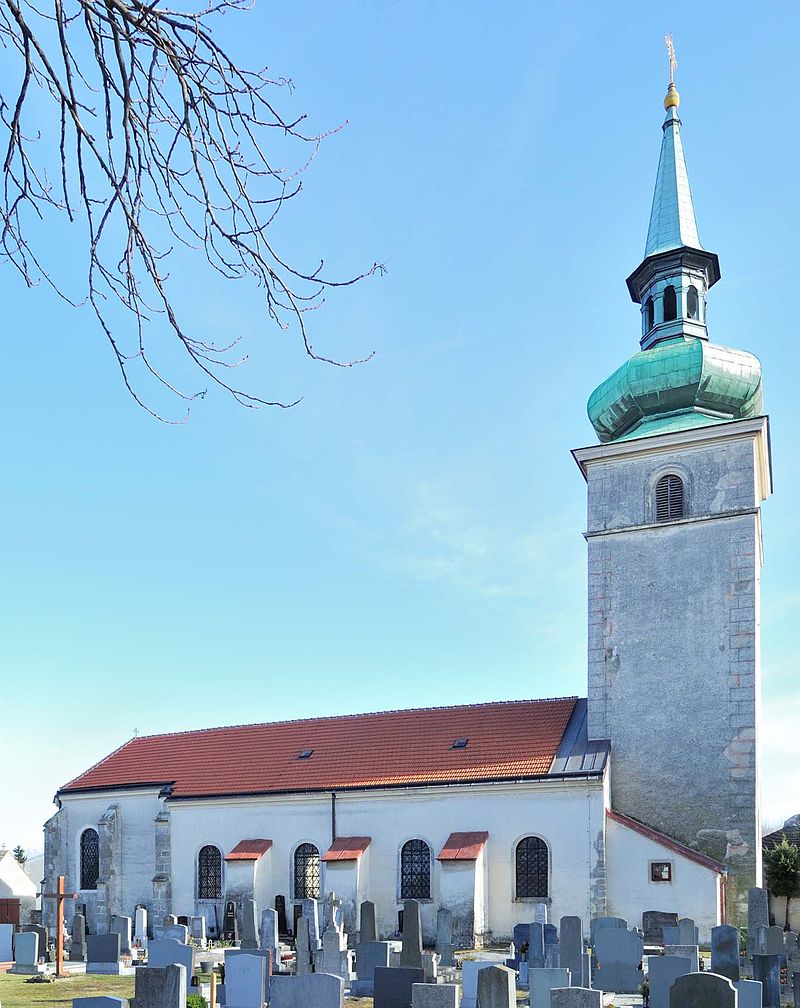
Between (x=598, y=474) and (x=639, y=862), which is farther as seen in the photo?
(x=598, y=474)

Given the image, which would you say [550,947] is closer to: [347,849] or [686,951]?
[686,951]

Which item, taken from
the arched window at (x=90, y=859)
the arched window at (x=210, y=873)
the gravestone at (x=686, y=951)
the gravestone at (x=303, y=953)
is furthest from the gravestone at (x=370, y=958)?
the arched window at (x=90, y=859)

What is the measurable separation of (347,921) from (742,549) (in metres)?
12.4

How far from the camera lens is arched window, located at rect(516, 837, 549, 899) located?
2169 centimetres

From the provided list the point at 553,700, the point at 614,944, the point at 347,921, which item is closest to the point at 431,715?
the point at 553,700

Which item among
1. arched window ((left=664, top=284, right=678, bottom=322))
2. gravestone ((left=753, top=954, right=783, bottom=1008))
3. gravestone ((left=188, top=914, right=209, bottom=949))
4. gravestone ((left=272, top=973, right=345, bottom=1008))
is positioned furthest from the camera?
arched window ((left=664, top=284, right=678, bottom=322))

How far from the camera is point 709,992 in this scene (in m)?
7.96

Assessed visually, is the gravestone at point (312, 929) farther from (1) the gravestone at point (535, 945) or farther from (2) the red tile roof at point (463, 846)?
(2) the red tile roof at point (463, 846)

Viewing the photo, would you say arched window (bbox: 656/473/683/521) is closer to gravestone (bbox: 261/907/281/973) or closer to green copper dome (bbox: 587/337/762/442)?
green copper dome (bbox: 587/337/762/442)

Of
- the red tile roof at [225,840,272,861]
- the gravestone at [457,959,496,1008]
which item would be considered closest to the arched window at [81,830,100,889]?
the red tile roof at [225,840,272,861]

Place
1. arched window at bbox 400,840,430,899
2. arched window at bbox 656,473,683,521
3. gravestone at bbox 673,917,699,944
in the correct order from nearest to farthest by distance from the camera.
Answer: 1. gravestone at bbox 673,917,699,944
2. arched window at bbox 400,840,430,899
3. arched window at bbox 656,473,683,521

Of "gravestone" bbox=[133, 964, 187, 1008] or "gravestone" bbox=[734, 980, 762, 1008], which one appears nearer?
"gravestone" bbox=[133, 964, 187, 1008]

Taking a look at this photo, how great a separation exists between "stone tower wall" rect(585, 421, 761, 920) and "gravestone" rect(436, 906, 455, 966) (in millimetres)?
5460

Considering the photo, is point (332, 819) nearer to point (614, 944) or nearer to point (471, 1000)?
point (614, 944)
